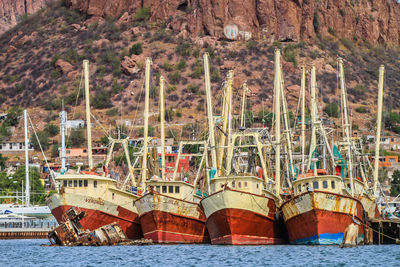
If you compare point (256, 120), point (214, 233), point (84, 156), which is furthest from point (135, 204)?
point (256, 120)

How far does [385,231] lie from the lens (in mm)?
92688

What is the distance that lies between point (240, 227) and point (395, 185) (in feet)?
279

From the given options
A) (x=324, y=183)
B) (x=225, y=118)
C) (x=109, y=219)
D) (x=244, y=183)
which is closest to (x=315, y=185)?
(x=324, y=183)

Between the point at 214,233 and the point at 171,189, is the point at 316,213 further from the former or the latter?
the point at 171,189

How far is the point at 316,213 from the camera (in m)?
79.7

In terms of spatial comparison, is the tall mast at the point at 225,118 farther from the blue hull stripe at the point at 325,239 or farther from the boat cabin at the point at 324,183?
the blue hull stripe at the point at 325,239

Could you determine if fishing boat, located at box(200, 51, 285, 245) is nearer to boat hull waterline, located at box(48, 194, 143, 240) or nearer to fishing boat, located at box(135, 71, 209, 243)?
fishing boat, located at box(135, 71, 209, 243)

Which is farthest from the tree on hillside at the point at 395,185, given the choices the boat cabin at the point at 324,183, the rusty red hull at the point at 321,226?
the rusty red hull at the point at 321,226

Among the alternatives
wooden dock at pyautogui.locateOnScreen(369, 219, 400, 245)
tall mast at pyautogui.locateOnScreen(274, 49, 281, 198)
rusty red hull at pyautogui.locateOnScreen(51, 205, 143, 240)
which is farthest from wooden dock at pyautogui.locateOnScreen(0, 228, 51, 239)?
wooden dock at pyautogui.locateOnScreen(369, 219, 400, 245)

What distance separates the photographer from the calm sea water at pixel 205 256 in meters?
68.3

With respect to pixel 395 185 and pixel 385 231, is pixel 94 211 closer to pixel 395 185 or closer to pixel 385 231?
pixel 385 231

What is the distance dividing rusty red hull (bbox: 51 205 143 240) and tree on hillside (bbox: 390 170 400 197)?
70.3m

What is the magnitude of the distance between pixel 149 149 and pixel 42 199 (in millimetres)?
47809

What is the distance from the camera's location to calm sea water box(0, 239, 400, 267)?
2689 inches
